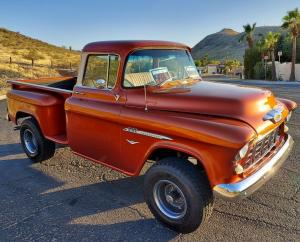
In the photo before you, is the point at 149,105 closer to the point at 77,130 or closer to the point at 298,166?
the point at 77,130

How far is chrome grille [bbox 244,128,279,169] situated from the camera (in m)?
3.33

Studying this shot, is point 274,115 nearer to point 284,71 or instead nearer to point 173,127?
point 173,127

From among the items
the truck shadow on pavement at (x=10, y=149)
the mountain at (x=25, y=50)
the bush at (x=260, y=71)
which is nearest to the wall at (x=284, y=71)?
the bush at (x=260, y=71)

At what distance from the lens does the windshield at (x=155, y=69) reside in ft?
13.5

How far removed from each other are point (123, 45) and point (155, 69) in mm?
486

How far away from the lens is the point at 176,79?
4383 mm

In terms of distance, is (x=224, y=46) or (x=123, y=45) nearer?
(x=123, y=45)

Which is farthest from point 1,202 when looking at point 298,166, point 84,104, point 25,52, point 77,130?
point 25,52

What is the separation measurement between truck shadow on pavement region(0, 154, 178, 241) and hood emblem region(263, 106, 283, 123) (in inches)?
61.0

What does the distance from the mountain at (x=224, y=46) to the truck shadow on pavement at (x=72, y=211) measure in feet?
394

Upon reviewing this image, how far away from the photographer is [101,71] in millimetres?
4414

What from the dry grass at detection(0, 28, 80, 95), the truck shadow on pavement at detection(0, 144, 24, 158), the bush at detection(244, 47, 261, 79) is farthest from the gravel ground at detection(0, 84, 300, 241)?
the bush at detection(244, 47, 261, 79)

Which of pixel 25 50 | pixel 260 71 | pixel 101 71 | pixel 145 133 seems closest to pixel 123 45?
pixel 101 71

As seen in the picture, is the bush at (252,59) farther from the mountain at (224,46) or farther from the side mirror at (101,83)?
the mountain at (224,46)
